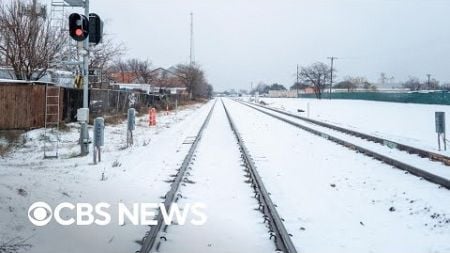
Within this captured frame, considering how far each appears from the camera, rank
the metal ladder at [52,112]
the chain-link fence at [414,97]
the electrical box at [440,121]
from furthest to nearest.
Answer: the chain-link fence at [414,97] < the metal ladder at [52,112] < the electrical box at [440,121]

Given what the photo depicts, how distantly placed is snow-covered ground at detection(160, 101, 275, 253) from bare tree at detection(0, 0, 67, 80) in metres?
17.0

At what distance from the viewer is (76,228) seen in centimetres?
695

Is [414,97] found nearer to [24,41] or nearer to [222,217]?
[24,41]

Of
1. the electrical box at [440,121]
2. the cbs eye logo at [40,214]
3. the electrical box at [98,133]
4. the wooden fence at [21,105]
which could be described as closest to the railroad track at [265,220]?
the cbs eye logo at [40,214]

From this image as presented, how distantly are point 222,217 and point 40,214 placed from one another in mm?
2659

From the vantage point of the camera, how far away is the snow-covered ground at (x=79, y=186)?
6.42 metres

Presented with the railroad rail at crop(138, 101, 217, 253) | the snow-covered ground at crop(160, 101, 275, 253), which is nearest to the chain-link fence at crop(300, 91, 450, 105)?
the snow-covered ground at crop(160, 101, 275, 253)

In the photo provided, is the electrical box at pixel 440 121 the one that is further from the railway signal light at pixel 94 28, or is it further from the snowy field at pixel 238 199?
the railway signal light at pixel 94 28

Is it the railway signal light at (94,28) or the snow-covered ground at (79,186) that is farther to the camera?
the railway signal light at (94,28)

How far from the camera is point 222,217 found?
7.72m

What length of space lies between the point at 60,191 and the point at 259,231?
375 centimetres

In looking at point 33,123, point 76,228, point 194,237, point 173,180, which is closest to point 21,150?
point 33,123

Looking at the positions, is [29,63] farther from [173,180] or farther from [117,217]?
[117,217]

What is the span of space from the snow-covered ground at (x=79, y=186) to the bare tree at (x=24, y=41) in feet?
31.3
